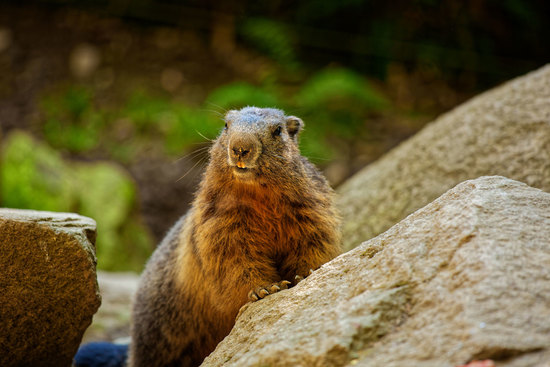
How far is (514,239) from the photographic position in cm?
246

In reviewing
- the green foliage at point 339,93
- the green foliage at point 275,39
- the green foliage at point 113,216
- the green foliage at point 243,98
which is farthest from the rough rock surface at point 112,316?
the green foliage at point 275,39

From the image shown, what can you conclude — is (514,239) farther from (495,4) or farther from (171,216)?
(495,4)

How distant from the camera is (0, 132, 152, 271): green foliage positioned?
9.05m

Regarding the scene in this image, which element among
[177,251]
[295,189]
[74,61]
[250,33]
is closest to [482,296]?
[295,189]

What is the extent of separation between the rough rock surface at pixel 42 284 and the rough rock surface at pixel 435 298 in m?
1.11

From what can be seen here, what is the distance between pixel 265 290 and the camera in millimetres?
3512

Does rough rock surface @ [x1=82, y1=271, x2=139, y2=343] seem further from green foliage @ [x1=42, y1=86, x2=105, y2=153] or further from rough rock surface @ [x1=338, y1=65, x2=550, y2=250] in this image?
green foliage @ [x1=42, y1=86, x2=105, y2=153]

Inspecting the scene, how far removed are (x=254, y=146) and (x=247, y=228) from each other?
1.93ft

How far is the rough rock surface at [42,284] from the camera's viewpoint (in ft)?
11.1

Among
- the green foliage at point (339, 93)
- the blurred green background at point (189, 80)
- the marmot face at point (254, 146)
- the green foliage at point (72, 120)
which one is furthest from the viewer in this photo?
the green foliage at point (72, 120)

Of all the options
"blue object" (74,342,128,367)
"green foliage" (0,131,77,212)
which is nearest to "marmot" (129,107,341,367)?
"blue object" (74,342,128,367)

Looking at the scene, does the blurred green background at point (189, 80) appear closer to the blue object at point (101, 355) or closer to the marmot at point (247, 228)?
the blue object at point (101, 355)

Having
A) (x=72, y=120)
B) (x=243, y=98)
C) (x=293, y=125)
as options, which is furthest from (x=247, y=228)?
(x=72, y=120)

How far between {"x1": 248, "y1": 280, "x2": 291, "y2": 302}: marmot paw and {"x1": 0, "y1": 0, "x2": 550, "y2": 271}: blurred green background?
226 inches
